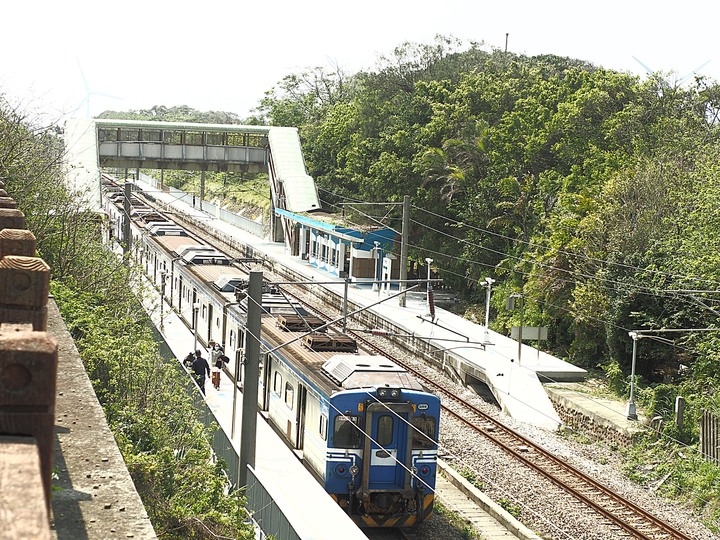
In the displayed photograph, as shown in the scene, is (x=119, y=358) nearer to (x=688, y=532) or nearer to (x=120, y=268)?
(x=120, y=268)

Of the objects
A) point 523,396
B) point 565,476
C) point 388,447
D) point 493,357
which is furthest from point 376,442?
point 493,357

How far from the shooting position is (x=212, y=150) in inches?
1927

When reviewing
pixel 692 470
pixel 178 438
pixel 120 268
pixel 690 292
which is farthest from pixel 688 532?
pixel 120 268

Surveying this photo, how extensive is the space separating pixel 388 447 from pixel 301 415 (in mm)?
2306

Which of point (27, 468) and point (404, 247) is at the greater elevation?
point (27, 468)

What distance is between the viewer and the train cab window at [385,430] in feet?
46.8

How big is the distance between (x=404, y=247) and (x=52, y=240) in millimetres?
17698

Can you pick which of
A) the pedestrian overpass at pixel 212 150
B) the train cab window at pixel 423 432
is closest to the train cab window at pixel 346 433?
the train cab window at pixel 423 432

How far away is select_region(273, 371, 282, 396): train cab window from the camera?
17.7m

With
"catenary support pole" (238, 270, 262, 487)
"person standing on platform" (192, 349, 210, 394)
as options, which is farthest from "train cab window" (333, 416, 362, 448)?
"person standing on platform" (192, 349, 210, 394)

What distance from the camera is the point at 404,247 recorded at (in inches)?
1284

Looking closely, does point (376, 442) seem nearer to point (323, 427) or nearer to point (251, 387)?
point (323, 427)

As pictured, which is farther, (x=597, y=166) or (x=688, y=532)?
(x=597, y=166)

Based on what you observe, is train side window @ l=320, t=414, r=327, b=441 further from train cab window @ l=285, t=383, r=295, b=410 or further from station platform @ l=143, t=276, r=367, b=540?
train cab window @ l=285, t=383, r=295, b=410
